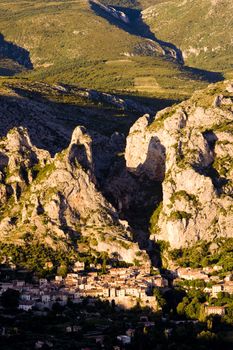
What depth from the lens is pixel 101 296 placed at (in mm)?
103750

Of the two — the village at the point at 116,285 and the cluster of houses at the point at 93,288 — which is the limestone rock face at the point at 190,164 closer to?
the village at the point at 116,285

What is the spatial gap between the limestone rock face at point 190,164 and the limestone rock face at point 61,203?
16.9 feet

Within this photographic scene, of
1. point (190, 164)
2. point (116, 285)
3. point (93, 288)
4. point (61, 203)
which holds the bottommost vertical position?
point (93, 288)

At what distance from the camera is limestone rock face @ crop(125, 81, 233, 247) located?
115562 mm

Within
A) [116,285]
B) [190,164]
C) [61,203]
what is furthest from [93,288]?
Answer: [190,164]

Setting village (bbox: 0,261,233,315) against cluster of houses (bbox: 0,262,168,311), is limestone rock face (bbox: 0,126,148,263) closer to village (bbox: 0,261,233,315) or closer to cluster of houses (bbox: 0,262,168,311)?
village (bbox: 0,261,233,315)

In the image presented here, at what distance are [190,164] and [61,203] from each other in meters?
14.0

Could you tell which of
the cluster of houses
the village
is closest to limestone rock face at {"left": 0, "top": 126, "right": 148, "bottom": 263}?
the village

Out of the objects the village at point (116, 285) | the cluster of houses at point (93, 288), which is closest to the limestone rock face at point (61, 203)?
the village at point (116, 285)

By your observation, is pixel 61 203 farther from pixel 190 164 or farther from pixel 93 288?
pixel 93 288

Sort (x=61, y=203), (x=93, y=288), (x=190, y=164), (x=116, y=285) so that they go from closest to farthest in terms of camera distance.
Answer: (x=116, y=285) → (x=93, y=288) → (x=61, y=203) → (x=190, y=164)

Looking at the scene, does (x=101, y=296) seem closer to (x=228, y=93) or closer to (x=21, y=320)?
(x=21, y=320)

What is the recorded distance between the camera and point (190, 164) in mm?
120250

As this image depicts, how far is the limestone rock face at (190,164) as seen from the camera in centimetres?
11556
